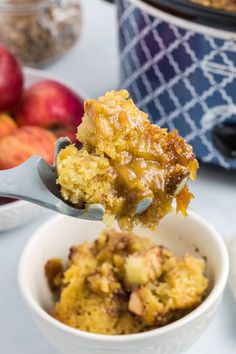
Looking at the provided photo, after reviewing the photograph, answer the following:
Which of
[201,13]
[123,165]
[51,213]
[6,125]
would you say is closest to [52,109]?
[6,125]

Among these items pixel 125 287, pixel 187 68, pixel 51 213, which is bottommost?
pixel 51 213

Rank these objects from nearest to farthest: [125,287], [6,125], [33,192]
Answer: [33,192] → [125,287] → [6,125]

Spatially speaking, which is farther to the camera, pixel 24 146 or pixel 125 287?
pixel 24 146

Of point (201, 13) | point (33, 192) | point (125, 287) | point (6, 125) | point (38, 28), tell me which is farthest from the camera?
point (38, 28)

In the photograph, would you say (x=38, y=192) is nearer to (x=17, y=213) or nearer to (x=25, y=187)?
(x=25, y=187)

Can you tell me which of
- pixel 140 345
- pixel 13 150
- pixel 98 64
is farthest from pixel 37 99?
pixel 140 345

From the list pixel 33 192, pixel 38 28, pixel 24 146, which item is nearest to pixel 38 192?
pixel 33 192

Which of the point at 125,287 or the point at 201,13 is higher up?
the point at 201,13

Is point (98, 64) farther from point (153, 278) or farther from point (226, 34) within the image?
point (153, 278)
